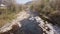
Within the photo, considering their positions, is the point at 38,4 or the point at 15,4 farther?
the point at 38,4

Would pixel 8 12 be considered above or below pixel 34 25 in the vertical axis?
above

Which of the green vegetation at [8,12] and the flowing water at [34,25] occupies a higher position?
the green vegetation at [8,12]

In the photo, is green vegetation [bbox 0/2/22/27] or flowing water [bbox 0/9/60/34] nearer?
green vegetation [bbox 0/2/22/27]

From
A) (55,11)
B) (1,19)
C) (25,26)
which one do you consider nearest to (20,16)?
(25,26)

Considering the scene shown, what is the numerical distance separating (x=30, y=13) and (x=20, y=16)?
0.15 m

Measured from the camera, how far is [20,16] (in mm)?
1597

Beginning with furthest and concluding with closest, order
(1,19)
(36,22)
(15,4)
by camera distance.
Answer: (36,22), (15,4), (1,19)

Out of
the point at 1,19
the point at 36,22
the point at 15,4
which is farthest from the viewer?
the point at 36,22

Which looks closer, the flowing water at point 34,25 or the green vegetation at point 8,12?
the green vegetation at point 8,12

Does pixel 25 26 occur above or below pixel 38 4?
below

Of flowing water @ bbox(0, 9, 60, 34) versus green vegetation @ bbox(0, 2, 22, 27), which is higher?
green vegetation @ bbox(0, 2, 22, 27)

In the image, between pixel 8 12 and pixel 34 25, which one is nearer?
pixel 8 12

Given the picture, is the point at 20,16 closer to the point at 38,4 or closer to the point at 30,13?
the point at 30,13

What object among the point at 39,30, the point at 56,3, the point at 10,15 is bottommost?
the point at 39,30
